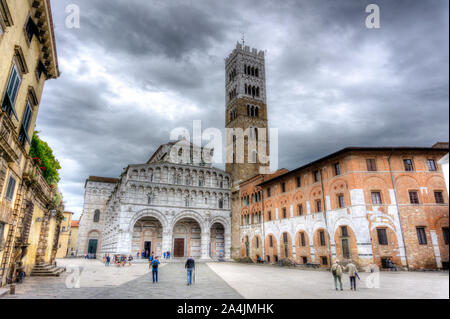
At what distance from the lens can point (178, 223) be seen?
132ft

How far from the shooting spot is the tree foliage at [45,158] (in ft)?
64.3

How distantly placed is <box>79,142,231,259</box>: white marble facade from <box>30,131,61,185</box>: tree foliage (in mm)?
12979

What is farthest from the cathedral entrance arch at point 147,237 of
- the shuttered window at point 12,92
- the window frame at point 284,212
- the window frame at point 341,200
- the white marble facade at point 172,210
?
the shuttered window at point 12,92

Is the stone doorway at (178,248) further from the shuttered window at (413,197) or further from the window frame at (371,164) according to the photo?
the shuttered window at (413,197)

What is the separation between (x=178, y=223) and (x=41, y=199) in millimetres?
25023

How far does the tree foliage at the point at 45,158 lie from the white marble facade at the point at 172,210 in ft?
42.6

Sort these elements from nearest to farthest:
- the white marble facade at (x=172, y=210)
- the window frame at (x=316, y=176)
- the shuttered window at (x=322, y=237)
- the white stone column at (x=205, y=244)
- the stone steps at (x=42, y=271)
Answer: the stone steps at (x=42, y=271), the shuttered window at (x=322, y=237), the window frame at (x=316, y=176), the white marble facade at (x=172, y=210), the white stone column at (x=205, y=244)

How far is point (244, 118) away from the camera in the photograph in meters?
49.4

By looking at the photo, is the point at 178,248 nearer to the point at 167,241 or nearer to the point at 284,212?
→ the point at 167,241

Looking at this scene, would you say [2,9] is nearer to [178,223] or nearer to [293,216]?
[293,216]

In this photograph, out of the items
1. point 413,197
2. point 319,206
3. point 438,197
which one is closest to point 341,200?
point 319,206

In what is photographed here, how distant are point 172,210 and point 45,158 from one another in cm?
1955

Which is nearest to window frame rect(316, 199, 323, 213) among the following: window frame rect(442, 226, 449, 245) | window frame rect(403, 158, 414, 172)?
window frame rect(403, 158, 414, 172)
